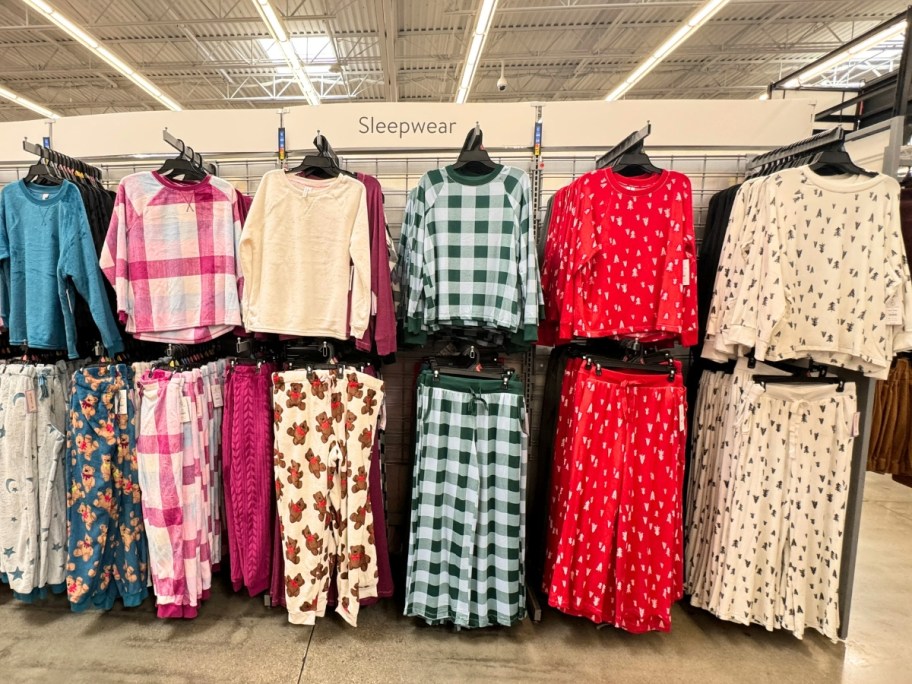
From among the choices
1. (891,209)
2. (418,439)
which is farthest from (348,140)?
(891,209)

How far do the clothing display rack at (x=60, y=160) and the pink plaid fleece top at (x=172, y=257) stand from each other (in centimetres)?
48

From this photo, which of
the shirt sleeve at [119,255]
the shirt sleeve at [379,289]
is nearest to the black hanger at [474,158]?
the shirt sleeve at [379,289]

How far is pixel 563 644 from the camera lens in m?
1.84

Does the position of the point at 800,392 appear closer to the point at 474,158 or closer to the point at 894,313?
the point at 894,313

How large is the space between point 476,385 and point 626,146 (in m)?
1.23

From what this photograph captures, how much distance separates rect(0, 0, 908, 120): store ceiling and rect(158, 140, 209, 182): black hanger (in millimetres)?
4211

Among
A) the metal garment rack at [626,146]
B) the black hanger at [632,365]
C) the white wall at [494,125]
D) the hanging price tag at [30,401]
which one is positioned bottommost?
the hanging price tag at [30,401]

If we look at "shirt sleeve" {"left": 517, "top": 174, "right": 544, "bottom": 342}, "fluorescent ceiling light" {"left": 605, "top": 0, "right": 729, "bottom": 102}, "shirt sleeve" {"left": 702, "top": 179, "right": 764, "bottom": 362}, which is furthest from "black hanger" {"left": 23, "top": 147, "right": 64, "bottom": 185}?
"fluorescent ceiling light" {"left": 605, "top": 0, "right": 729, "bottom": 102}

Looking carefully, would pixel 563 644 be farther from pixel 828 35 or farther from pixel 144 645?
pixel 828 35

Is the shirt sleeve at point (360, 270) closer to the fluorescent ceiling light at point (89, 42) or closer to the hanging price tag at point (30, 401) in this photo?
the hanging price tag at point (30, 401)

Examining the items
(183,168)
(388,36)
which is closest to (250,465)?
(183,168)

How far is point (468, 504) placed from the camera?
5.77 feet

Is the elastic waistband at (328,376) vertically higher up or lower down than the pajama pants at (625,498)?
higher up

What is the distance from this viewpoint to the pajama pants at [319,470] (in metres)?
1.78
